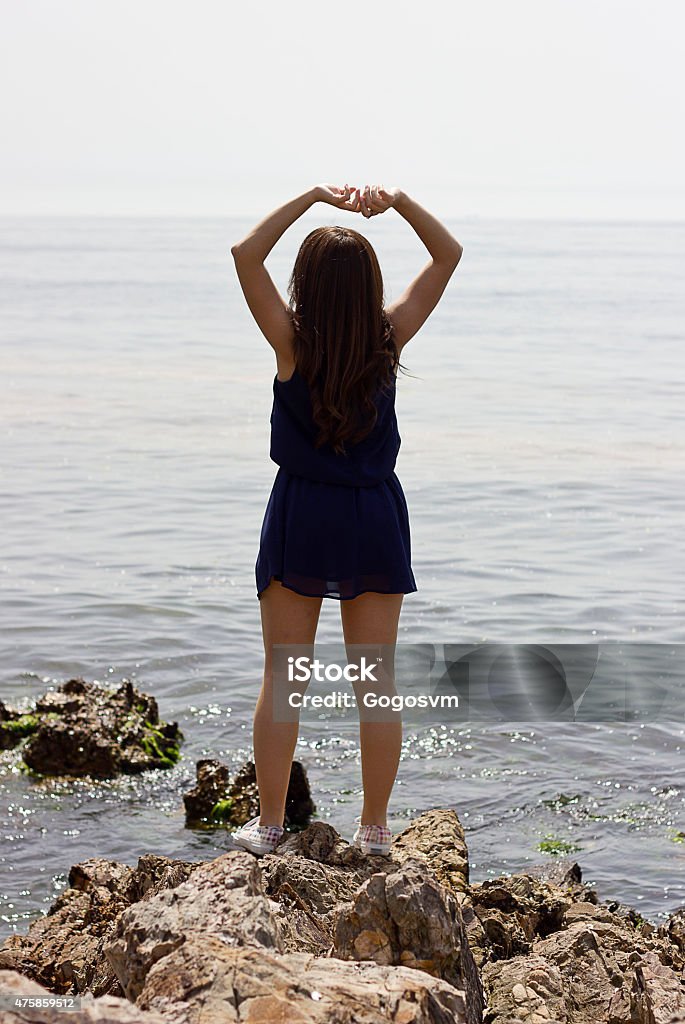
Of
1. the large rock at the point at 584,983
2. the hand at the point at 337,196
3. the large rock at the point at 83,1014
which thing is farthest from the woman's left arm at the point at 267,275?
the large rock at the point at 83,1014

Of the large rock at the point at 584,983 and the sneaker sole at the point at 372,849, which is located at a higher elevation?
the sneaker sole at the point at 372,849

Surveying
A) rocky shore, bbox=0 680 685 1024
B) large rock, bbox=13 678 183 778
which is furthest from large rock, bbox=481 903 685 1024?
large rock, bbox=13 678 183 778

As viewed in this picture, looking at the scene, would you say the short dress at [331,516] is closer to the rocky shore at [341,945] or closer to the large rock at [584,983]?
the rocky shore at [341,945]

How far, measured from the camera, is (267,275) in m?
4.38

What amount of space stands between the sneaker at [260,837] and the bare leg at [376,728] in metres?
0.31

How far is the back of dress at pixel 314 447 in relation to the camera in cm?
441

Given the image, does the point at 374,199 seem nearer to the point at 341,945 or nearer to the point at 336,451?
the point at 336,451

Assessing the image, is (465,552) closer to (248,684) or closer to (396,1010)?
(248,684)

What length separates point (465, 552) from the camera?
11.1 metres

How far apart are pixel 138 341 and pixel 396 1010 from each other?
92.5 ft

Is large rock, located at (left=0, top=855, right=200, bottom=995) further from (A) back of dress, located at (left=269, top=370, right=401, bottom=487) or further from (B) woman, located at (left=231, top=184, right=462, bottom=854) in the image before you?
(A) back of dress, located at (left=269, top=370, right=401, bottom=487)

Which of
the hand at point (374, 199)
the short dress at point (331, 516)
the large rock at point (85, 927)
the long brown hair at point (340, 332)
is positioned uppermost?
the hand at point (374, 199)

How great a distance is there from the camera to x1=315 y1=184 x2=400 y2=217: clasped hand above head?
14.4ft

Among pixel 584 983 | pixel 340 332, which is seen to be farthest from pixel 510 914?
pixel 340 332
